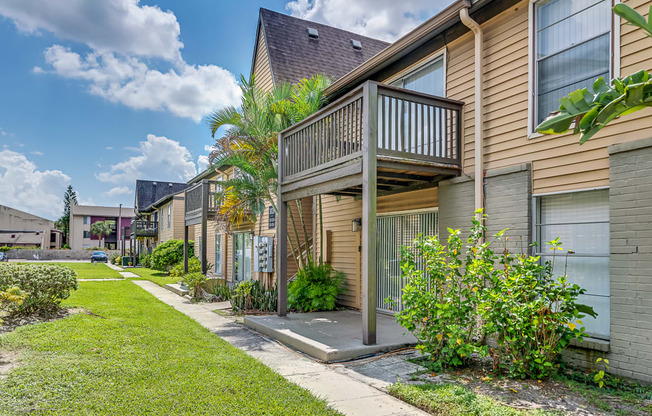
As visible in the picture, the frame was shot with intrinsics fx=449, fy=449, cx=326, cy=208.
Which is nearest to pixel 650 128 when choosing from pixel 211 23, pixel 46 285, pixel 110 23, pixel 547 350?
pixel 547 350

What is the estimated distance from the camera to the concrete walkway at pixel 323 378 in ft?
15.0

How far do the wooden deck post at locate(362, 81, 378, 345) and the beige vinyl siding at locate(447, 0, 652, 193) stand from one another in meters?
1.88

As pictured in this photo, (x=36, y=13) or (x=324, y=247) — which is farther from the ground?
(x=36, y=13)

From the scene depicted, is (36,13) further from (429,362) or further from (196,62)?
(429,362)

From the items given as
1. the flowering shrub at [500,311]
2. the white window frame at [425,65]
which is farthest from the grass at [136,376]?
the white window frame at [425,65]

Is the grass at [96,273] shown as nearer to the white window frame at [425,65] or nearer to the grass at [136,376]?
the grass at [136,376]

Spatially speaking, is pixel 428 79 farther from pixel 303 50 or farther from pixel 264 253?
pixel 303 50

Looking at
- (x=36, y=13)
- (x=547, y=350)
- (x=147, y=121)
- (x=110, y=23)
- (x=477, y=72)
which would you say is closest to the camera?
(x=547, y=350)

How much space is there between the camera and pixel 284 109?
10602mm

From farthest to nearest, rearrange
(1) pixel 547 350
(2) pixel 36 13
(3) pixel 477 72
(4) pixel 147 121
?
(4) pixel 147 121
(2) pixel 36 13
(3) pixel 477 72
(1) pixel 547 350

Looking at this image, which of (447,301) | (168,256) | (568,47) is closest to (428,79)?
(568,47)

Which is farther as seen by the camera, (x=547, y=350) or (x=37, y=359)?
(x=37, y=359)

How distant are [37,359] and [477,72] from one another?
25.2 feet

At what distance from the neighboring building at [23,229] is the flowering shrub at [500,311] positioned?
207 feet
